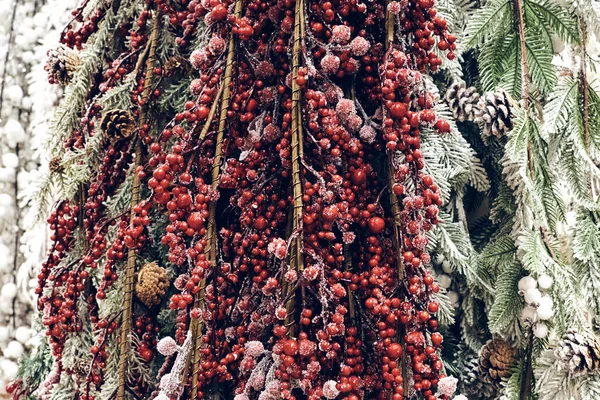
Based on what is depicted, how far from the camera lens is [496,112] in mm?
719

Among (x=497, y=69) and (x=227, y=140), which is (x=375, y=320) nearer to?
(x=227, y=140)

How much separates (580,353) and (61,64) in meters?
0.71

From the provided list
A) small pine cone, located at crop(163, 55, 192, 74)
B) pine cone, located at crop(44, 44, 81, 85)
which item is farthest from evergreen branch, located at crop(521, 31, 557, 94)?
→ pine cone, located at crop(44, 44, 81, 85)

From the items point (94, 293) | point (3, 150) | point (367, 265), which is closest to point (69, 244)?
point (94, 293)

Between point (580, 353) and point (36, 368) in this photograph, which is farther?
point (36, 368)

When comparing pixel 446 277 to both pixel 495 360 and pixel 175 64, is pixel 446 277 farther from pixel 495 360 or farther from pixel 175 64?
pixel 175 64

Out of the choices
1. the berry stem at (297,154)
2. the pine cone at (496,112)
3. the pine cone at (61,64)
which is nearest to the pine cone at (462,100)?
the pine cone at (496,112)

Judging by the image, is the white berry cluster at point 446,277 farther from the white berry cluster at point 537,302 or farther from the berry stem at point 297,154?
the berry stem at point 297,154

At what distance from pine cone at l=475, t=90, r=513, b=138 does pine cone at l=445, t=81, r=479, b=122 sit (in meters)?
0.02

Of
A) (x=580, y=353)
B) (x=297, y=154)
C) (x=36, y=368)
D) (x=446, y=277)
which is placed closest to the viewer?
(x=297, y=154)

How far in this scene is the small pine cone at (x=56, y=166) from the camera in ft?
2.53

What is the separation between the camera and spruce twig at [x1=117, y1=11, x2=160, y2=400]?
64 centimetres

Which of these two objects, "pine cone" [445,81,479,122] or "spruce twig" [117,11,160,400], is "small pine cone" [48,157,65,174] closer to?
"spruce twig" [117,11,160,400]

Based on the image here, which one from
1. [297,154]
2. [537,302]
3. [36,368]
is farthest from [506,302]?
[36,368]
